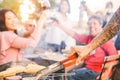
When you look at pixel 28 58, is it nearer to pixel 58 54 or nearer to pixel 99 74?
pixel 58 54

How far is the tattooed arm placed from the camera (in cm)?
205

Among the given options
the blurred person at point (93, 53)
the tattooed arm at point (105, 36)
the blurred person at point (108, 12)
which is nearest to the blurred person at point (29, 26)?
the blurred person at point (93, 53)

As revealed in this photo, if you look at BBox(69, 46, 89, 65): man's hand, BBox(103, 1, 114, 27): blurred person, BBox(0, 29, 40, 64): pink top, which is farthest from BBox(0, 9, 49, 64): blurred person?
BBox(103, 1, 114, 27): blurred person

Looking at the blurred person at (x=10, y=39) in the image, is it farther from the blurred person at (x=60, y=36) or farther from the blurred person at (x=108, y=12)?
the blurred person at (x=108, y=12)

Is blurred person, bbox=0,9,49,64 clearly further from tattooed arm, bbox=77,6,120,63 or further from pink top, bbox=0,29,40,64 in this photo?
tattooed arm, bbox=77,6,120,63

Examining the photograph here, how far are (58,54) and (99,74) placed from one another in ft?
1.19

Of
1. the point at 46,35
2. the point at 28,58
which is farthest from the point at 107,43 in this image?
the point at 28,58

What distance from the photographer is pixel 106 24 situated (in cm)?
209

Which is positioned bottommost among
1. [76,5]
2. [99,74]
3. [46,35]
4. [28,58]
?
[99,74]

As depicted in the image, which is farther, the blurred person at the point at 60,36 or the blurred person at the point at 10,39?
the blurred person at the point at 60,36

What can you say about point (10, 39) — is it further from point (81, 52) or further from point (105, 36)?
point (105, 36)

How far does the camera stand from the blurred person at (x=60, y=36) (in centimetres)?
200

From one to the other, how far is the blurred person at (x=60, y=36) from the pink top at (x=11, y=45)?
0.13 metres

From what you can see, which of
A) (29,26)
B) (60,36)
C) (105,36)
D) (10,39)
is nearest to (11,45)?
(10,39)
